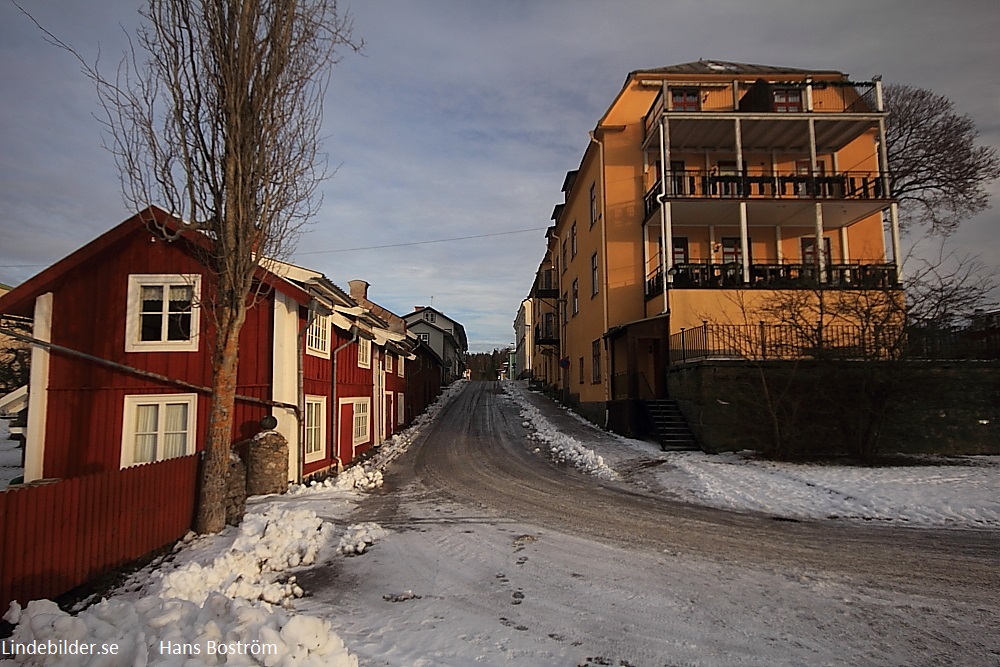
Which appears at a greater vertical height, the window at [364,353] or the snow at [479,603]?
the window at [364,353]

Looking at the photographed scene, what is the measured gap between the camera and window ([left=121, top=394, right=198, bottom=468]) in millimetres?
11727

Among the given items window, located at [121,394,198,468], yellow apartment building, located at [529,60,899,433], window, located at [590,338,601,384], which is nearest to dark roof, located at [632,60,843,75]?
yellow apartment building, located at [529,60,899,433]

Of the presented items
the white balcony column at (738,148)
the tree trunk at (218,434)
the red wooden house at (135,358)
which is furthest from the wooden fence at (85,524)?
the white balcony column at (738,148)

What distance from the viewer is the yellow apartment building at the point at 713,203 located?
20.6 meters

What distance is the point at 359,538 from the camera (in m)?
8.02

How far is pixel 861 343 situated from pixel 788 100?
14.0 metres

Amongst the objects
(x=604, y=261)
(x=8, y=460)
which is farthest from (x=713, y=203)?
(x=8, y=460)

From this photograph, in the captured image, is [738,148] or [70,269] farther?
[738,148]

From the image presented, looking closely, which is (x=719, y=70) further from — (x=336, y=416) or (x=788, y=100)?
(x=336, y=416)

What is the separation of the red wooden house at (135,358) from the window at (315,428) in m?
0.89

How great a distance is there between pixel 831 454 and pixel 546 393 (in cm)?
2720

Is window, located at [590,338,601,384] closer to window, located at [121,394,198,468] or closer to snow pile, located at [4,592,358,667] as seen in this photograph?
window, located at [121,394,198,468]

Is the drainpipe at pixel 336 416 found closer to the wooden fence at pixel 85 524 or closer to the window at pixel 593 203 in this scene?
the wooden fence at pixel 85 524

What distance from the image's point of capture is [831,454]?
14586 mm
